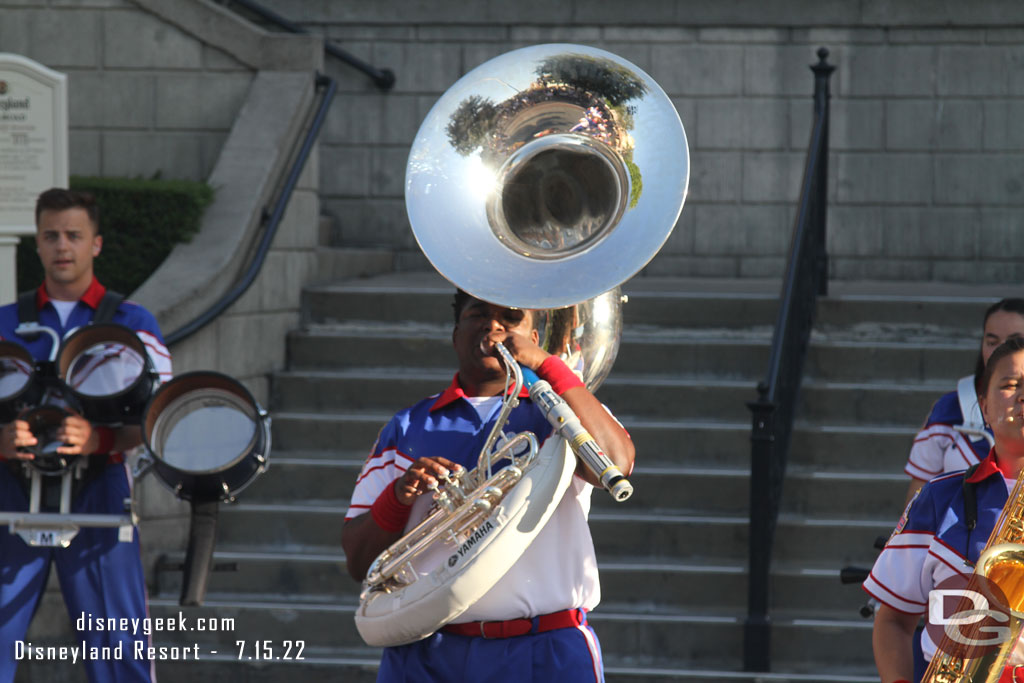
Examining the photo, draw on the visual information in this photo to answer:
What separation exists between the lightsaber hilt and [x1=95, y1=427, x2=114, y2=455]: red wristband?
2.11m

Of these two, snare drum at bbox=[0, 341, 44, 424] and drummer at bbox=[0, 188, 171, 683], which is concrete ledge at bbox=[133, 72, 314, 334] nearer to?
drummer at bbox=[0, 188, 171, 683]

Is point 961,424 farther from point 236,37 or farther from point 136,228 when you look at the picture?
point 236,37

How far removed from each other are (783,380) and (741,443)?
22.2 inches

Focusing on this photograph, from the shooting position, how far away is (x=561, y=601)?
10.4 feet

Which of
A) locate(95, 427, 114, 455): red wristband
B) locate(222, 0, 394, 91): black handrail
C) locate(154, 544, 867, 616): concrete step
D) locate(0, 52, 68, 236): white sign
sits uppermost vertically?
locate(222, 0, 394, 91): black handrail

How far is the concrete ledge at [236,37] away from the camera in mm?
8555

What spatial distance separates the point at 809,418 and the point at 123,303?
3.99 meters

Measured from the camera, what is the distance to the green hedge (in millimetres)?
7762

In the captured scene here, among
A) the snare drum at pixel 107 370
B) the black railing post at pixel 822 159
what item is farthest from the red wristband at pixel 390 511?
the black railing post at pixel 822 159

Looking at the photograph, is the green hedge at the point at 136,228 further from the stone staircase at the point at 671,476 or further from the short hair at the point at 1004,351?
the short hair at the point at 1004,351

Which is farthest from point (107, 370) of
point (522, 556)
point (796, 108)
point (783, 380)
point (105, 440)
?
point (796, 108)

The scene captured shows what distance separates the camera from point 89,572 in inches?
185

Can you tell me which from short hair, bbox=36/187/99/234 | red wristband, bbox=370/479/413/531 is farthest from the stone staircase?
red wristband, bbox=370/479/413/531

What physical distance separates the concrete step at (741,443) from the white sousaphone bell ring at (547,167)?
12.3 ft
